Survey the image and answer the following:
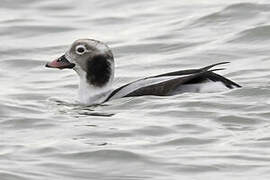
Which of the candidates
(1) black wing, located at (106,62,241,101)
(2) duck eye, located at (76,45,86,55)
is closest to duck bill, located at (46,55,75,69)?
(2) duck eye, located at (76,45,86,55)

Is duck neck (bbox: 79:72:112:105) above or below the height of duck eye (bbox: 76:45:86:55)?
below

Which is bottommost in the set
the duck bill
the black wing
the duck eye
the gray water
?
the gray water

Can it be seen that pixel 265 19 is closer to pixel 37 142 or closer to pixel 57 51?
pixel 57 51

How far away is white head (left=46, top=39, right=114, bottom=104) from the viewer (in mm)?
13086

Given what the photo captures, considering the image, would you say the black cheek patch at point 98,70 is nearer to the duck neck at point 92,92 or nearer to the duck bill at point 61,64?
the duck neck at point 92,92

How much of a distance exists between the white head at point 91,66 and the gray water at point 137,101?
0.20 m

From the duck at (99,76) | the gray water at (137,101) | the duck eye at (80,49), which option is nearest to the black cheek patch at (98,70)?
the duck at (99,76)

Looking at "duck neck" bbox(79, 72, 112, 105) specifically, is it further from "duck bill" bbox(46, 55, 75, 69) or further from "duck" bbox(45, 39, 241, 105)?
"duck bill" bbox(46, 55, 75, 69)

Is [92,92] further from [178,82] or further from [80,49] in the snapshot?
[178,82]

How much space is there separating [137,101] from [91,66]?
2.94 ft

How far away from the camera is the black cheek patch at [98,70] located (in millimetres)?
13084

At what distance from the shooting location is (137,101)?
40.8ft

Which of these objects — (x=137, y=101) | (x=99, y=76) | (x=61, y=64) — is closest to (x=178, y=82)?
(x=137, y=101)

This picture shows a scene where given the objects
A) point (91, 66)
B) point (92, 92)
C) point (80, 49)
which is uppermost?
point (80, 49)
